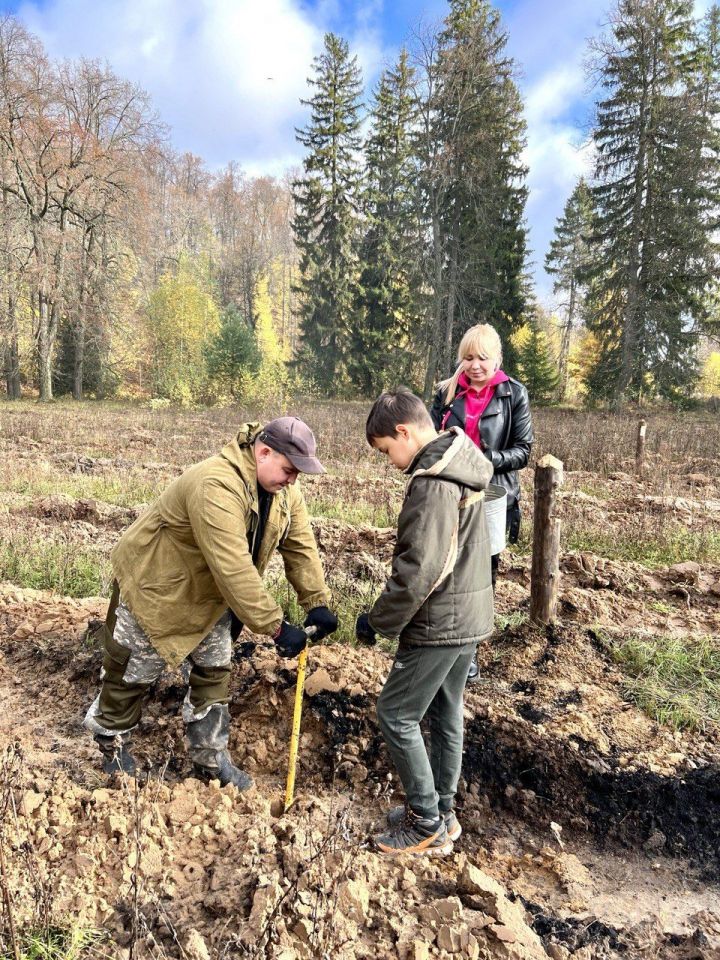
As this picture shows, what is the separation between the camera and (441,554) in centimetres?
206

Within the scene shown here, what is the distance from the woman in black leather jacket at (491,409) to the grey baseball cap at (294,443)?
4.54 ft

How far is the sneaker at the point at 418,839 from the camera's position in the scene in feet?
7.91

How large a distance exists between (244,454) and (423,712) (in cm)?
129

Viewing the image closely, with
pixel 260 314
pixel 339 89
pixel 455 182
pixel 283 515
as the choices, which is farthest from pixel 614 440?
pixel 260 314

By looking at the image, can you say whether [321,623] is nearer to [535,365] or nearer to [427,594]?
[427,594]

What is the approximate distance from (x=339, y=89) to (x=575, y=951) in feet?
115

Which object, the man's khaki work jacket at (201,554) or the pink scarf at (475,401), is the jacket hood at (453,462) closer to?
the man's khaki work jacket at (201,554)

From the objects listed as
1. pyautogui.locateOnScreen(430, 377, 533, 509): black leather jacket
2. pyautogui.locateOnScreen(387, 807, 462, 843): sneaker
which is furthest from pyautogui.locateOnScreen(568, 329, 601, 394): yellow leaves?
pyautogui.locateOnScreen(387, 807, 462, 843): sneaker

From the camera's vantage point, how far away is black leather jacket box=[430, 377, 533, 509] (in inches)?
135

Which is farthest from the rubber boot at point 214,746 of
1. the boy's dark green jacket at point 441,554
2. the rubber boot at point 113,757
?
the boy's dark green jacket at point 441,554

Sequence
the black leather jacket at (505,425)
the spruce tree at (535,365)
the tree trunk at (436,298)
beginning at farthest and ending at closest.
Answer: the spruce tree at (535,365) → the tree trunk at (436,298) → the black leather jacket at (505,425)

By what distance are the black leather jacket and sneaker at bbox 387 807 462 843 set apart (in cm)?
177

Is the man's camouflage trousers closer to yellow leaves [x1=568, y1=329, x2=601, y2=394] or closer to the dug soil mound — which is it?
the dug soil mound

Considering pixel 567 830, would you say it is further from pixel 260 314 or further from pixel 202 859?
pixel 260 314
